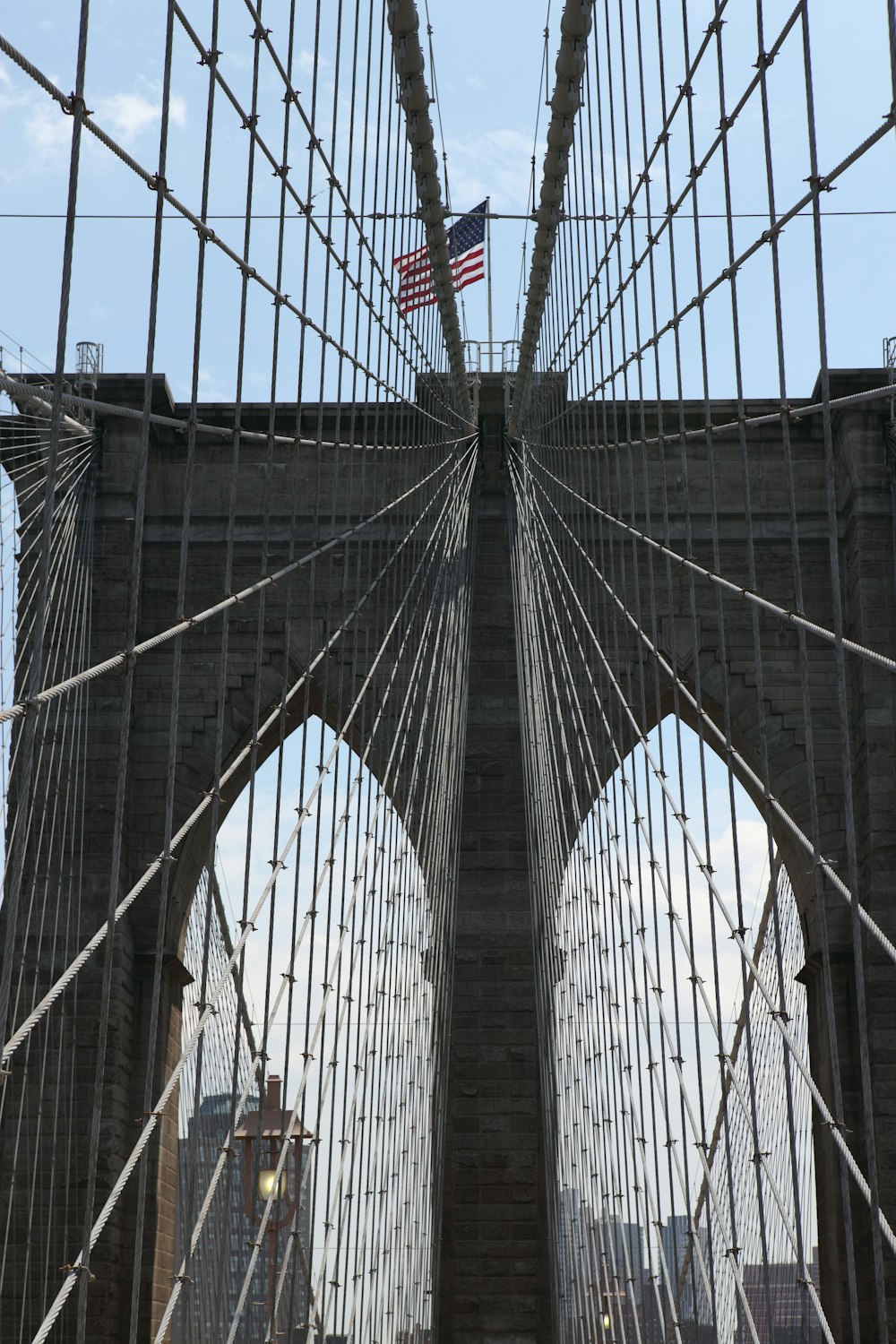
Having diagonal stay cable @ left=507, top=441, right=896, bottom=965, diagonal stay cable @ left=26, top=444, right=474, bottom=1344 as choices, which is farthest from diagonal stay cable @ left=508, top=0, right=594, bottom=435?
diagonal stay cable @ left=26, top=444, right=474, bottom=1344

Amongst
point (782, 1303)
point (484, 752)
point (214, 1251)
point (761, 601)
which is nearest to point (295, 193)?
point (761, 601)

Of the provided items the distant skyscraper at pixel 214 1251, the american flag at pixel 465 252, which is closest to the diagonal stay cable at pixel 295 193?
the american flag at pixel 465 252

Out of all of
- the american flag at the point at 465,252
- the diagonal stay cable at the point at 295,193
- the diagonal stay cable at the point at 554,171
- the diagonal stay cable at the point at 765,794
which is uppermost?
the american flag at the point at 465,252

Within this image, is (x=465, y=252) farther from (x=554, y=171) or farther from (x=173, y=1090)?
(x=173, y=1090)

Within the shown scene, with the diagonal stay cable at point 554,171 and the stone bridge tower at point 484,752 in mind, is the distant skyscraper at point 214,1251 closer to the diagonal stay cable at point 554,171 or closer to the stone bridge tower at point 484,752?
the stone bridge tower at point 484,752

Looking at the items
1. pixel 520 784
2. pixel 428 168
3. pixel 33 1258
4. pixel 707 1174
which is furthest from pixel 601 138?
pixel 33 1258

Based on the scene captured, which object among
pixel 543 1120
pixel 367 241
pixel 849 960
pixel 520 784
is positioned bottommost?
pixel 543 1120

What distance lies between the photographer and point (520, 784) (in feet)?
37.1

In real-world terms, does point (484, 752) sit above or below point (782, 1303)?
above

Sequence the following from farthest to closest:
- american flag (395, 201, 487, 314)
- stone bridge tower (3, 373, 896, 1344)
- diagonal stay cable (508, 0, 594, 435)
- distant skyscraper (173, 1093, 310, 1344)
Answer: distant skyscraper (173, 1093, 310, 1344) < american flag (395, 201, 487, 314) < stone bridge tower (3, 373, 896, 1344) < diagonal stay cable (508, 0, 594, 435)

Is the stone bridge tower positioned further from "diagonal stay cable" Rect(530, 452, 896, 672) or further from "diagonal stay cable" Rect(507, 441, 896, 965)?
"diagonal stay cable" Rect(507, 441, 896, 965)

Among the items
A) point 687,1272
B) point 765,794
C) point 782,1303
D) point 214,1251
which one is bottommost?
point 782,1303

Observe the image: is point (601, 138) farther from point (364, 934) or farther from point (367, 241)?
point (364, 934)

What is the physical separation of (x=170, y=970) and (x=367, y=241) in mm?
6209
